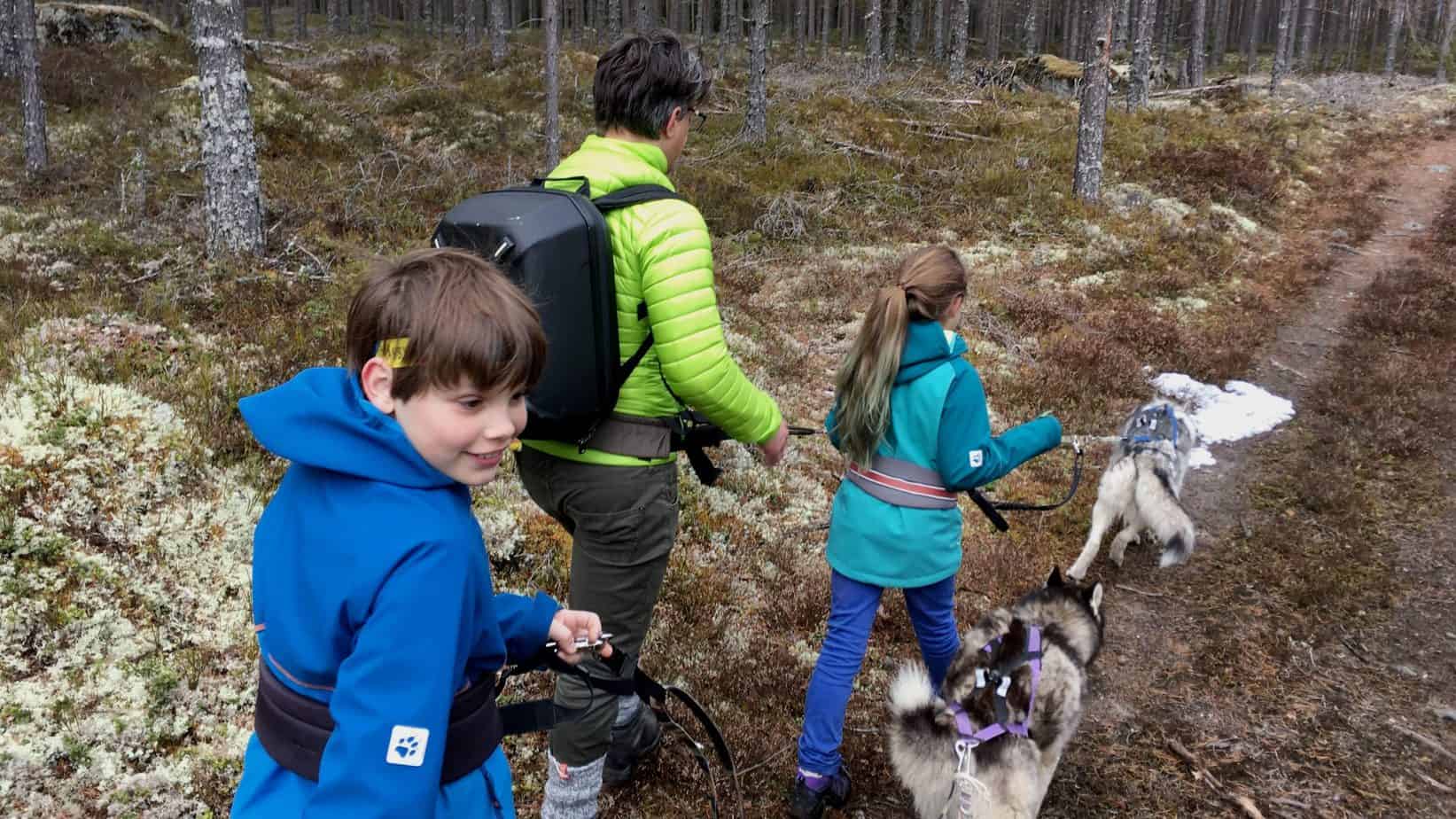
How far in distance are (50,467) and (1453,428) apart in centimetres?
1124

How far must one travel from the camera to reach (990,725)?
334 cm

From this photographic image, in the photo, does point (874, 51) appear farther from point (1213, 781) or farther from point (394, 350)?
point (394, 350)

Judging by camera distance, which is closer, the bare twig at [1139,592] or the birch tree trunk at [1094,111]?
the bare twig at [1139,592]

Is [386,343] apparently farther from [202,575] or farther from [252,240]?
[252,240]

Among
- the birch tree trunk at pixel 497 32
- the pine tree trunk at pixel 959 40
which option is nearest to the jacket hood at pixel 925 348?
the birch tree trunk at pixel 497 32

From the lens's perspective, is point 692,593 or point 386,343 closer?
point 386,343

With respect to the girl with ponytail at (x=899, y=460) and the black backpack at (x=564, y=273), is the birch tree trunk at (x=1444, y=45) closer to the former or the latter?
the girl with ponytail at (x=899, y=460)

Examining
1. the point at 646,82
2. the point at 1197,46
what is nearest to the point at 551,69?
the point at 646,82

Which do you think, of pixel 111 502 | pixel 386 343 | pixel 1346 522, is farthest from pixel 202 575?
pixel 1346 522

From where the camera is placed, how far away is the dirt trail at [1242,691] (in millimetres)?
4133

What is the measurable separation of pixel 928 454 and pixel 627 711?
1.72 metres

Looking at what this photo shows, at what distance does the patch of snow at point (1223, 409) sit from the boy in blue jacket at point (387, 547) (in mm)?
7649

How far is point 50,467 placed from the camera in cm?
491

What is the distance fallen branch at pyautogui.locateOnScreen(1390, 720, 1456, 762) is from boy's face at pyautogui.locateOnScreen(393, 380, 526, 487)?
16.6ft
